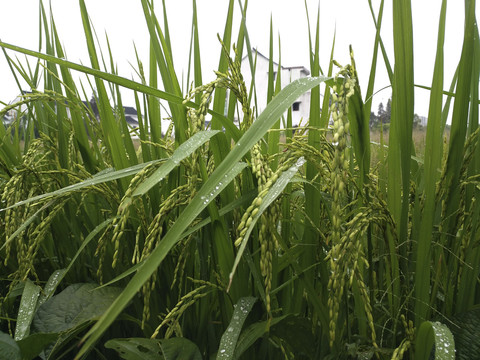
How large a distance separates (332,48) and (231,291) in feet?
2.10

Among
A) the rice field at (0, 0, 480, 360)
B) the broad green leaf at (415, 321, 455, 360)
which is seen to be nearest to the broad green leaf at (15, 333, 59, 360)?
the rice field at (0, 0, 480, 360)

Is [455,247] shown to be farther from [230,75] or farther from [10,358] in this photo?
[10,358]

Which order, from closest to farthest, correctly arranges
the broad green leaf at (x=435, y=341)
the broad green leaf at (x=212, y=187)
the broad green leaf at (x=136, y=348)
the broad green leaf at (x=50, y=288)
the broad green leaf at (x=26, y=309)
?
the broad green leaf at (x=212, y=187) → the broad green leaf at (x=435, y=341) → the broad green leaf at (x=136, y=348) → the broad green leaf at (x=26, y=309) → the broad green leaf at (x=50, y=288)

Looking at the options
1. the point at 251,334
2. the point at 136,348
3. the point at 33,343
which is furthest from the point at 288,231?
the point at 33,343

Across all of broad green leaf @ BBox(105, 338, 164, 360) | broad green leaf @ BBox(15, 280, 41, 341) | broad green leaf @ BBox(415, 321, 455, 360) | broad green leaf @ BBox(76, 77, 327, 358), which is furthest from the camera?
broad green leaf @ BBox(15, 280, 41, 341)

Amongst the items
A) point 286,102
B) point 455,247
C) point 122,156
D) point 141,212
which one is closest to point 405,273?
point 455,247

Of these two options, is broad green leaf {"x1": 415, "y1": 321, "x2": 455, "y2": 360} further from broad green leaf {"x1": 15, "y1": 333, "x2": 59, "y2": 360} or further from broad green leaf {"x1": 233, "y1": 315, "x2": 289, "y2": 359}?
broad green leaf {"x1": 15, "y1": 333, "x2": 59, "y2": 360}

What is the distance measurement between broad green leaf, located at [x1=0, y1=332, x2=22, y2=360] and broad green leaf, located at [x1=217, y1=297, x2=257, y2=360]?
353 millimetres

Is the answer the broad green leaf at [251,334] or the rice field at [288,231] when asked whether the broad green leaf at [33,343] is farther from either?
the broad green leaf at [251,334]

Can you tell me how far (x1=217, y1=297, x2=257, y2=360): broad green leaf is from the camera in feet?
2.52

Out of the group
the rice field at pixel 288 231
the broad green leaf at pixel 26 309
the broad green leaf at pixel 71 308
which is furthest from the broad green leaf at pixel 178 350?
the broad green leaf at pixel 26 309

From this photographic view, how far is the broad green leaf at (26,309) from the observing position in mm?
964

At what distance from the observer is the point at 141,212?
0.99 meters

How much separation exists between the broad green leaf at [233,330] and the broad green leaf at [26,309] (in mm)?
428
